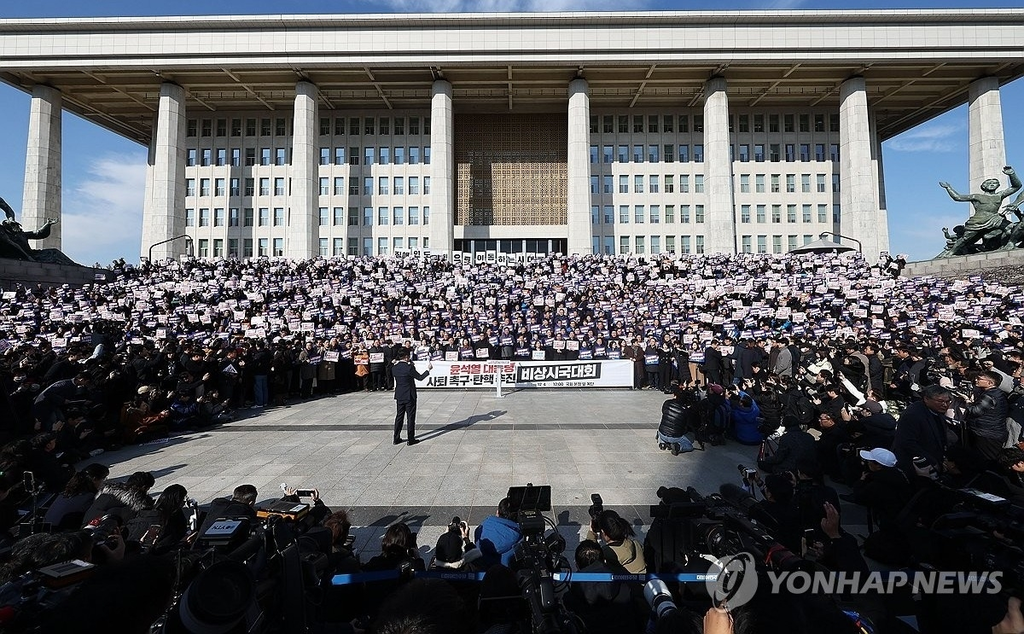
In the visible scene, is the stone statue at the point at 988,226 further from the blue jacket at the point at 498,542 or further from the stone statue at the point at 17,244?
the stone statue at the point at 17,244

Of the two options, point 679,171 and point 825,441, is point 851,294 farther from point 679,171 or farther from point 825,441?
point 679,171

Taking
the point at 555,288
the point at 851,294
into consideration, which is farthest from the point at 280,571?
the point at 851,294

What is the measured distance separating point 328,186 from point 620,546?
6014 centimetres

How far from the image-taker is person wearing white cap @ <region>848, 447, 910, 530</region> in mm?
5109

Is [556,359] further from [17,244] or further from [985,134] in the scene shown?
[985,134]

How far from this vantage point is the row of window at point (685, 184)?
2265 inches

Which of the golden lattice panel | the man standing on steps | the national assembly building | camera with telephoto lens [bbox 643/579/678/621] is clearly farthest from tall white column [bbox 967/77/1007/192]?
camera with telephoto lens [bbox 643/579/678/621]

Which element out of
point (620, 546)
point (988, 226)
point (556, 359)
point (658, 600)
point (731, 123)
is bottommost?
point (620, 546)

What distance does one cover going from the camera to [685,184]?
190 ft

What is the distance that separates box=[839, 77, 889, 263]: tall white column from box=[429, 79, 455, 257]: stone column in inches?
1499

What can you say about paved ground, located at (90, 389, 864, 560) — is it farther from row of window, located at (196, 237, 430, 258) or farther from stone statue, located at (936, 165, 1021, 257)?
row of window, located at (196, 237, 430, 258)

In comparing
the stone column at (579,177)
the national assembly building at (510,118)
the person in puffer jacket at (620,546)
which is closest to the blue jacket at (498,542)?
the person in puffer jacket at (620,546)

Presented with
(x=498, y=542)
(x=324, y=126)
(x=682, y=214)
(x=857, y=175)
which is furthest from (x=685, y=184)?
(x=498, y=542)

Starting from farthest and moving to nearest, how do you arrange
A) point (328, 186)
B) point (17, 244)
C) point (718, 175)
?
point (328, 186)
point (718, 175)
point (17, 244)
